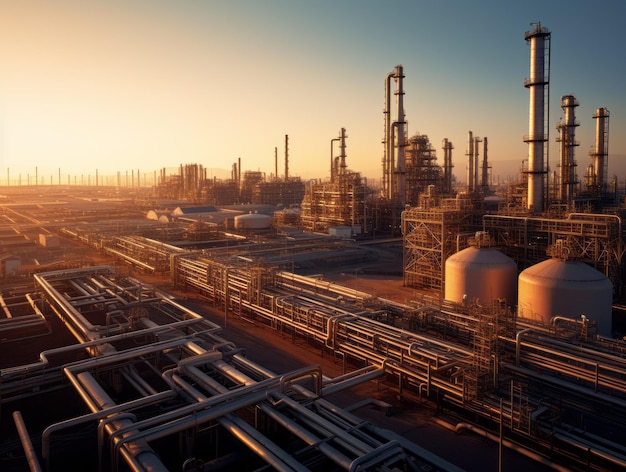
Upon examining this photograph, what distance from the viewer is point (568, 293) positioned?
59.7 ft

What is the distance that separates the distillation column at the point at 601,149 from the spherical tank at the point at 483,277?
93.4 ft

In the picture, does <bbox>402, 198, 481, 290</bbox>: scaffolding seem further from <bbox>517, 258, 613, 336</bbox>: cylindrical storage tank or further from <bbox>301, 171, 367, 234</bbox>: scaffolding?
<bbox>301, 171, 367, 234</bbox>: scaffolding

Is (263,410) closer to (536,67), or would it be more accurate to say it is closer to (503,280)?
(503,280)

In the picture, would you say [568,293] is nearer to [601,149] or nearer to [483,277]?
[483,277]

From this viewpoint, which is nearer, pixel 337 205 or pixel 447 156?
pixel 337 205

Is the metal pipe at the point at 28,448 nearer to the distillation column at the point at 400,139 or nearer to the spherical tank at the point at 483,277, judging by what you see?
the spherical tank at the point at 483,277

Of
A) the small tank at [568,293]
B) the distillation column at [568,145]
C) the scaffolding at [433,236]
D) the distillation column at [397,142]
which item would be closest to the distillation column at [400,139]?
the distillation column at [397,142]

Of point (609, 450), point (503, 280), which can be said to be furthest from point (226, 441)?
point (503, 280)

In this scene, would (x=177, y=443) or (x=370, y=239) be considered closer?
(x=177, y=443)

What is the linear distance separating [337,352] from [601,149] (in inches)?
1592

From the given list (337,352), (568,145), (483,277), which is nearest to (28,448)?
(337,352)

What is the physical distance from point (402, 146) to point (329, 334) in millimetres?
35349

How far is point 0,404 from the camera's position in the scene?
12.8 metres

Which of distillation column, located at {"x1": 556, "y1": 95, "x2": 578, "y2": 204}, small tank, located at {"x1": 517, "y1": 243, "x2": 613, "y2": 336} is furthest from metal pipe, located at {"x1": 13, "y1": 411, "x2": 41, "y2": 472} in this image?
distillation column, located at {"x1": 556, "y1": 95, "x2": 578, "y2": 204}
